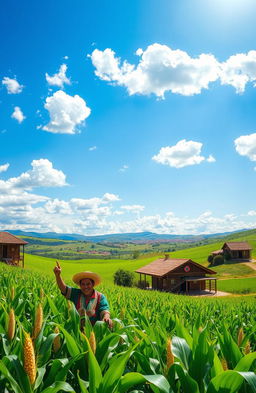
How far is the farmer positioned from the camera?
16.3 ft

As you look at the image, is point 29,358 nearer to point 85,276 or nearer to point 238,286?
point 85,276

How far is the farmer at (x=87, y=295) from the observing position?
4.98 meters

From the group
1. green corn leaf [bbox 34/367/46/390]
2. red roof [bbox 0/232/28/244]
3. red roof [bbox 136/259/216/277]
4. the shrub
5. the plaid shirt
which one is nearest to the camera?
green corn leaf [bbox 34/367/46/390]

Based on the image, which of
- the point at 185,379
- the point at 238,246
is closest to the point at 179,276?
the point at 238,246

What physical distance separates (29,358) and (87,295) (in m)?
3.68

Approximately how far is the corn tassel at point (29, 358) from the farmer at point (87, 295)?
10.2 ft

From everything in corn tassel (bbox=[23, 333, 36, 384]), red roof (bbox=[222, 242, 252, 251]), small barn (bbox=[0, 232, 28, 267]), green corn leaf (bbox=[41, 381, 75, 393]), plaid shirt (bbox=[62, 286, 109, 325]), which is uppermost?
corn tassel (bbox=[23, 333, 36, 384])

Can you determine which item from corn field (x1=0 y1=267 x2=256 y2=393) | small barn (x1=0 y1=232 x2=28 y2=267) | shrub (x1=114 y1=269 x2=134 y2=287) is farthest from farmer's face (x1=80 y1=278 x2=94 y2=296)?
shrub (x1=114 y1=269 x2=134 y2=287)

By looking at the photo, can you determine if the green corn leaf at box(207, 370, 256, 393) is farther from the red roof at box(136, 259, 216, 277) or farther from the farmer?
the red roof at box(136, 259, 216, 277)

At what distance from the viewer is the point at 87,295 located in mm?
5320

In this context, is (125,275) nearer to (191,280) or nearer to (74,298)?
(191,280)

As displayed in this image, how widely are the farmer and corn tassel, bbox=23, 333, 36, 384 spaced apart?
3097mm

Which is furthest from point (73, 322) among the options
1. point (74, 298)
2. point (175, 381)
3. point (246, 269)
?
point (246, 269)

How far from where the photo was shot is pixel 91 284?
5.36 meters
